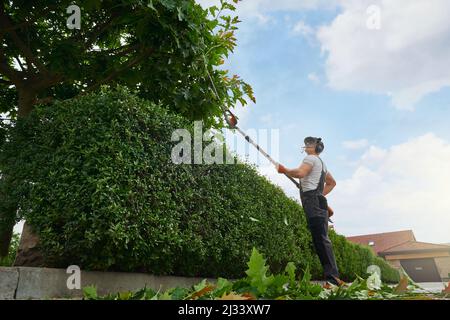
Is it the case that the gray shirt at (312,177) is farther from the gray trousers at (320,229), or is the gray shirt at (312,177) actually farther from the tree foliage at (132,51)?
the tree foliage at (132,51)

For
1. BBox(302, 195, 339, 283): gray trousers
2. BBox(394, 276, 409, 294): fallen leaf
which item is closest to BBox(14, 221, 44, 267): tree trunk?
BBox(302, 195, 339, 283): gray trousers

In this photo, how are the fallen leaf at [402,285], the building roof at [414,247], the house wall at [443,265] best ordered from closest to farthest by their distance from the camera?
the fallen leaf at [402,285], the house wall at [443,265], the building roof at [414,247]

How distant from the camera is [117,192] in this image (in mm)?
4273

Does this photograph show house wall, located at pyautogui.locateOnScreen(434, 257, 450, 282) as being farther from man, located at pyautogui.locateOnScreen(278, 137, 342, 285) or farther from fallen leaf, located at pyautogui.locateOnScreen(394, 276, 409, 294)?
fallen leaf, located at pyautogui.locateOnScreen(394, 276, 409, 294)

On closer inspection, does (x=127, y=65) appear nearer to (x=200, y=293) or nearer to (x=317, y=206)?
(x=317, y=206)

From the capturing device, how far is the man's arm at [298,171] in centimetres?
561

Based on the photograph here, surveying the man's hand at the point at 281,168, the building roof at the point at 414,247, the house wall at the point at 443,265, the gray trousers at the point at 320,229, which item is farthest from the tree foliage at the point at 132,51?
the building roof at the point at 414,247

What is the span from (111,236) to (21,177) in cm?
154

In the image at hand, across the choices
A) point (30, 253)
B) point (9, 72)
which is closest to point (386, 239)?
point (9, 72)

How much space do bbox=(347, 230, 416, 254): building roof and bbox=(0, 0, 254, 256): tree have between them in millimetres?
34557

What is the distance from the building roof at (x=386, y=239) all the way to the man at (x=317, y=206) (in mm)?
34437

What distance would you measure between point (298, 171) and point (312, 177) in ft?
0.73

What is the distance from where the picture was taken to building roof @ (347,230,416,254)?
38031mm
